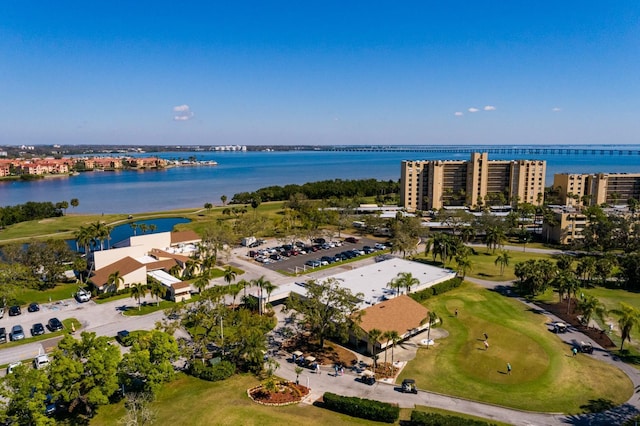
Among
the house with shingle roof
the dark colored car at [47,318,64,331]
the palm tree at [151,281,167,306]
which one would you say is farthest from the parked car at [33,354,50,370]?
the house with shingle roof

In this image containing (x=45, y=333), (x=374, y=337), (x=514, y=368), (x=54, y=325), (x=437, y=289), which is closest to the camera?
(x=374, y=337)

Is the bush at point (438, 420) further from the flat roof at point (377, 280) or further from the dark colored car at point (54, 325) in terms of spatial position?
the dark colored car at point (54, 325)

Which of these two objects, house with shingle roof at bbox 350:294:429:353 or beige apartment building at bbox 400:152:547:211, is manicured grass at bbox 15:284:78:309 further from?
beige apartment building at bbox 400:152:547:211

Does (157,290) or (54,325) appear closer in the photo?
(54,325)

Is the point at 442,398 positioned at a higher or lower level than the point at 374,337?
lower

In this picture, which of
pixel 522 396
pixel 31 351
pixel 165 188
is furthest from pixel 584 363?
pixel 165 188

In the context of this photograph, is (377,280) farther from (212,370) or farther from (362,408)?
(212,370)

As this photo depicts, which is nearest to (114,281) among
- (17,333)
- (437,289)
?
(17,333)
